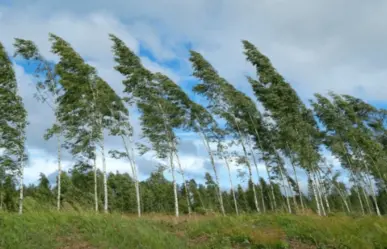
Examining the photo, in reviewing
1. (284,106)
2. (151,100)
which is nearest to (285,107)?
(284,106)

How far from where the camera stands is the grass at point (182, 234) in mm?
8195

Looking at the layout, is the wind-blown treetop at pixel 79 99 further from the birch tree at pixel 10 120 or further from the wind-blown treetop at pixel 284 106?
the wind-blown treetop at pixel 284 106

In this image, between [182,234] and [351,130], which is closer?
[182,234]

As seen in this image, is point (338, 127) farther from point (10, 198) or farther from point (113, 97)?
point (10, 198)

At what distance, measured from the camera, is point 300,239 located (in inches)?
346

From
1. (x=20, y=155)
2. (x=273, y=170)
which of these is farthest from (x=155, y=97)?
(x=273, y=170)

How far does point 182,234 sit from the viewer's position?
10164 mm

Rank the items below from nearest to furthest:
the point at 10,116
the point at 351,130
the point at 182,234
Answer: the point at 182,234 → the point at 10,116 → the point at 351,130

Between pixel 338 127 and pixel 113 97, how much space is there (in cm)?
2233

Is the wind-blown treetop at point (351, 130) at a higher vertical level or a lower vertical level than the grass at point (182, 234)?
higher

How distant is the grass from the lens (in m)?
8.20

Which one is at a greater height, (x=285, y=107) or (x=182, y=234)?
(x=285, y=107)

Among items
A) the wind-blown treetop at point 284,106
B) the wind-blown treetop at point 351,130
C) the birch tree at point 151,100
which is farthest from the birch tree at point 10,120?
the wind-blown treetop at point 351,130

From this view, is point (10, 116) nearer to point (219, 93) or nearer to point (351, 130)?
point (219, 93)
